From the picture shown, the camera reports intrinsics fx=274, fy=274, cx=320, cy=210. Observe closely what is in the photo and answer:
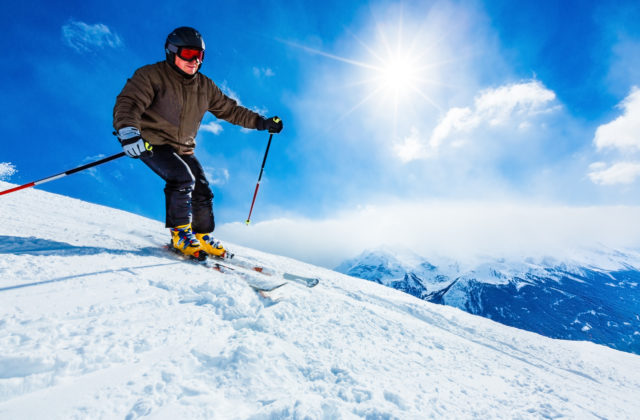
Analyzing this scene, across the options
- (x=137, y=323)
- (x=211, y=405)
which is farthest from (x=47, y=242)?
(x=211, y=405)

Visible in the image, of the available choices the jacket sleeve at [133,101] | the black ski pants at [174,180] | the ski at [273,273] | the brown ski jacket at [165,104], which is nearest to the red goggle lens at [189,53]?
the brown ski jacket at [165,104]

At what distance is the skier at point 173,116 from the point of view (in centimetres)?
343

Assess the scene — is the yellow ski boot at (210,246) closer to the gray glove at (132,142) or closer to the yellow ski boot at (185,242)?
→ the yellow ski boot at (185,242)

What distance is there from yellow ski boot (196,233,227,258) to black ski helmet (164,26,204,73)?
8.39 ft

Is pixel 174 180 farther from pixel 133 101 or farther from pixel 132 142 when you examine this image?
pixel 133 101

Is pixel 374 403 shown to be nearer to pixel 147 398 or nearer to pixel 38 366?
pixel 147 398

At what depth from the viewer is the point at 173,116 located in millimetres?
3883

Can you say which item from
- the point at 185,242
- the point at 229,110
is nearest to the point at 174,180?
the point at 185,242

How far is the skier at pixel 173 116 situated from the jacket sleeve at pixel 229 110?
26 centimetres

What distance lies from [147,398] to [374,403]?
1.19 m

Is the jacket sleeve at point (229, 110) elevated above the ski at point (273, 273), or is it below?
above

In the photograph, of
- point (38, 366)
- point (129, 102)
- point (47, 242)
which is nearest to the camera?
point (38, 366)

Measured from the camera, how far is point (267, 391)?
4.92 ft

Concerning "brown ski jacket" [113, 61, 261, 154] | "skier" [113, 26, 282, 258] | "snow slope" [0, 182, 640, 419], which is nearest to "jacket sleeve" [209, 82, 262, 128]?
"brown ski jacket" [113, 61, 261, 154]
